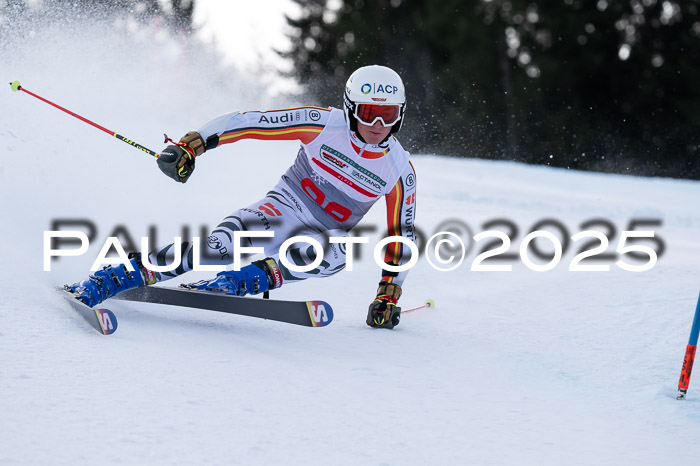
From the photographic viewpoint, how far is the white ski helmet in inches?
155

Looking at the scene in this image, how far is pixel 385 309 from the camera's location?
429cm

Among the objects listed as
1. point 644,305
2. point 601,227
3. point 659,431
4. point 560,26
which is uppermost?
point 560,26

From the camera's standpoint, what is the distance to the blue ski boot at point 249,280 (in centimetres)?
393

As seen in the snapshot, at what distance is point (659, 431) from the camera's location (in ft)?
9.30

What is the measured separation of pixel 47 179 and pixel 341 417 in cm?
506

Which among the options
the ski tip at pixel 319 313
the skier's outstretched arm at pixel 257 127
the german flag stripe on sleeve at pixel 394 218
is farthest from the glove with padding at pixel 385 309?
the skier's outstretched arm at pixel 257 127

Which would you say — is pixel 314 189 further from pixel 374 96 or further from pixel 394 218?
pixel 374 96

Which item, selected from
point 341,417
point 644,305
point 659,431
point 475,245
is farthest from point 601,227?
point 341,417

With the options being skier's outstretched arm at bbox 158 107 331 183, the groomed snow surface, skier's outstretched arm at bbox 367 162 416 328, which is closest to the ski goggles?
skier's outstretched arm at bbox 158 107 331 183

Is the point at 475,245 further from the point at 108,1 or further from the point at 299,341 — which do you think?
the point at 108,1

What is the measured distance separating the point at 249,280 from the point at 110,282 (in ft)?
2.22

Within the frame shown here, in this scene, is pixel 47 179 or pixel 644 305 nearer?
pixel 644 305

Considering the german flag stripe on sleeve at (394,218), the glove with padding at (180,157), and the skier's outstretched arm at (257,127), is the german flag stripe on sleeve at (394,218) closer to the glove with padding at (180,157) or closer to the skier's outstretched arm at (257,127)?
the skier's outstretched arm at (257,127)

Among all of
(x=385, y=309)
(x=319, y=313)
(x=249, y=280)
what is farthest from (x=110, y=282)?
(x=385, y=309)
